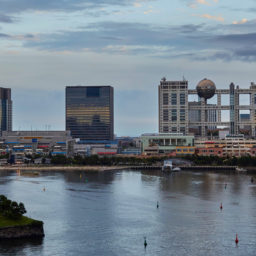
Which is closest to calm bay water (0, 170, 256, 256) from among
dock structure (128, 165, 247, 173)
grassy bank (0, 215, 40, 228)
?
grassy bank (0, 215, 40, 228)

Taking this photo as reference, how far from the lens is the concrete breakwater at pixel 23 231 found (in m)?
59.4

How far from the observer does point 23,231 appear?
60.3m

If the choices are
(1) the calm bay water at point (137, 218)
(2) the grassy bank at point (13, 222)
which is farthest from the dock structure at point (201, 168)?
(2) the grassy bank at point (13, 222)

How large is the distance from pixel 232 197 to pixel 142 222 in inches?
1156

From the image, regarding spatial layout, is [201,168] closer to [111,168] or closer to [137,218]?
[111,168]

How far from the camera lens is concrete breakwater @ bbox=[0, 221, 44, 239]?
59438 millimetres

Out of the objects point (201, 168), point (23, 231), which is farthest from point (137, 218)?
point (201, 168)

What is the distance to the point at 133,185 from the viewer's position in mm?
121250

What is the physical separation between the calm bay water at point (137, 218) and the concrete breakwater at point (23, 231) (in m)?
0.97

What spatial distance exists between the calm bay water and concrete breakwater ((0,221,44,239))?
3.19 feet

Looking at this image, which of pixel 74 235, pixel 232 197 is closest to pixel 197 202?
pixel 232 197

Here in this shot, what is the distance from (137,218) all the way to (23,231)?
19310 millimetres

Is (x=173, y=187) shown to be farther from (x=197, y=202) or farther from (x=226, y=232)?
(x=226, y=232)

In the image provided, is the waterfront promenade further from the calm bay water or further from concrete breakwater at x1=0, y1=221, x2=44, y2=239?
concrete breakwater at x1=0, y1=221, x2=44, y2=239
